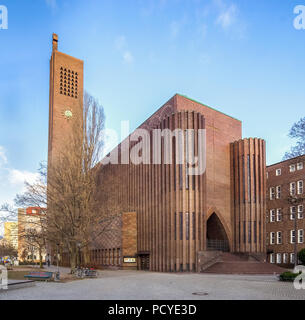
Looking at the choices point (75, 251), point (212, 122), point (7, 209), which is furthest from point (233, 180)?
point (7, 209)

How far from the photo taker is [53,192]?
2744 cm

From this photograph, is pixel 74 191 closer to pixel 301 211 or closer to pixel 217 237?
pixel 217 237

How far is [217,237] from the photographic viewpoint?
41.3 meters

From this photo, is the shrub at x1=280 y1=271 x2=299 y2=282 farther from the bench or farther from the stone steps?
the bench

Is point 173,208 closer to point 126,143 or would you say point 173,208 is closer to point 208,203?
point 208,203

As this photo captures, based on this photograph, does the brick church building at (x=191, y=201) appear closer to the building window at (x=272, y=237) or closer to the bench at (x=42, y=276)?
the building window at (x=272, y=237)

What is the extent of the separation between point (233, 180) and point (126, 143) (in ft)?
48.1

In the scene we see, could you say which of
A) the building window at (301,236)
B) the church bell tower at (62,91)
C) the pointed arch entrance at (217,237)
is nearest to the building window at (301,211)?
the building window at (301,236)

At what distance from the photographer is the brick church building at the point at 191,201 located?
34.2 meters

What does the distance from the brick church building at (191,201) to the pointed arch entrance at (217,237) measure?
0.37 feet

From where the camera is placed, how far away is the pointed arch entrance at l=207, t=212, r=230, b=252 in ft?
134

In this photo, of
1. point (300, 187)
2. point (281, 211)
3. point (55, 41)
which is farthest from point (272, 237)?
point (55, 41)

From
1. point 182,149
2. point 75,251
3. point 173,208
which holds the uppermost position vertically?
point 182,149
